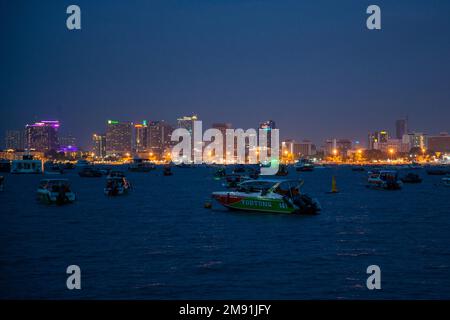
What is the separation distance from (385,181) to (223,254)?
180ft

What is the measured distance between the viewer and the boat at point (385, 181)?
7300 centimetres

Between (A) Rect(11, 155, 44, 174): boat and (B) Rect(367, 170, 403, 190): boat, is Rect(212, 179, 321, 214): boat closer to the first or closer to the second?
(B) Rect(367, 170, 403, 190): boat

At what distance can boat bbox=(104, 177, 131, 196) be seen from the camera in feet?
197

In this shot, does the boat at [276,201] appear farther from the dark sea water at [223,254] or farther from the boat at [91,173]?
the boat at [91,173]

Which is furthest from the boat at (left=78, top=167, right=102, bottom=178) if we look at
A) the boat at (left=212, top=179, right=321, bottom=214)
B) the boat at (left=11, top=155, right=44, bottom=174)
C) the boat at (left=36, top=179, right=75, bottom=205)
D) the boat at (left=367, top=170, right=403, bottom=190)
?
the boat at (left=212, top=179, right=321, bottom=214)

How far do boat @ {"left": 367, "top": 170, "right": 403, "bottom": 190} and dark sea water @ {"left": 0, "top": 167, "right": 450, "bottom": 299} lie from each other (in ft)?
102

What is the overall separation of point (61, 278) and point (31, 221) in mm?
18812

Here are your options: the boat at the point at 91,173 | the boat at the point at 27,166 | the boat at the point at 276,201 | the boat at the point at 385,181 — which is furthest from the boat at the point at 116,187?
the boat at the point at 27,166

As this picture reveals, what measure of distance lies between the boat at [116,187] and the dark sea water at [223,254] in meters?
17.7

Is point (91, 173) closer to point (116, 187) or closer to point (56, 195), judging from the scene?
point (116, 187)

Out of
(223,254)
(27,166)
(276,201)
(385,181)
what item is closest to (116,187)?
(276,201)

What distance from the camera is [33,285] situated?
17.2 meters

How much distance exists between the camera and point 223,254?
2334cm

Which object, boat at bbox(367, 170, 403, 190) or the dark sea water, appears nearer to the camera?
the dark sea water
